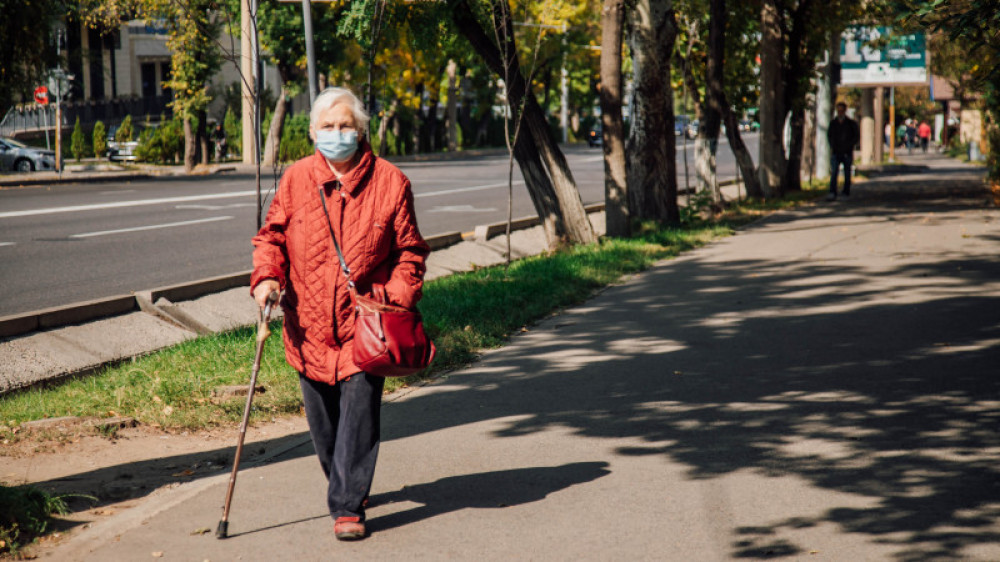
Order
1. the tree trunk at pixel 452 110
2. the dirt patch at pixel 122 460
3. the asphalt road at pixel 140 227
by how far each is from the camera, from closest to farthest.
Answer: the dirt patch at pixel 122 460 < the asphalt road at pixel 140 227 < the tree trunk at pixel 452 110

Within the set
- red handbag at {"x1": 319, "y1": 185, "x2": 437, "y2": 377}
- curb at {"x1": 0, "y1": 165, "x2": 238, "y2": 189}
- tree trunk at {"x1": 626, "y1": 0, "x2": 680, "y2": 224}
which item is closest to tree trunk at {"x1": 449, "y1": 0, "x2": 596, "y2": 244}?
tree trunk at {"x1": 626, "y1": 0, "x2": 680, "y2": 224}

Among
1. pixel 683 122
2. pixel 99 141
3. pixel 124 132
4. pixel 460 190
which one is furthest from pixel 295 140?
pixel 683 122

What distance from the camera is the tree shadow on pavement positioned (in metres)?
5.00

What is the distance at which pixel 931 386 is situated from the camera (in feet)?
23.4

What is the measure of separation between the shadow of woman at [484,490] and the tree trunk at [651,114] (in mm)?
10996

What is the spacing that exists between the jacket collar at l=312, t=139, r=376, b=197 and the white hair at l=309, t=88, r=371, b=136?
92 millimetres

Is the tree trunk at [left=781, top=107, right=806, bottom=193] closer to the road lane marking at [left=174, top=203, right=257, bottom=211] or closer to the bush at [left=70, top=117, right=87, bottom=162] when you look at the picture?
the road lane marking at [left=174, top=203, right=257, bottom=211]

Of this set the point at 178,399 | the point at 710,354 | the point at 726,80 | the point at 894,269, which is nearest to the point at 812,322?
the point at 710,354

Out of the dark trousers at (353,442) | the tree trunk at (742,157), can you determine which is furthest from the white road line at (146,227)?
the dark trousers at (353,442)

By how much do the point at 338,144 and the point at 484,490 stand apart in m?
1.77

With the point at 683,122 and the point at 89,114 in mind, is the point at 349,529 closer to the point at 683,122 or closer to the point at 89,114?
the point at 683,122

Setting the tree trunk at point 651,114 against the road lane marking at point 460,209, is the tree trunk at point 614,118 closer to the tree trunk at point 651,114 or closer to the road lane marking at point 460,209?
the tree trunk at point 651,114

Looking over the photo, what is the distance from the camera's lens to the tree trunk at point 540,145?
1401cm

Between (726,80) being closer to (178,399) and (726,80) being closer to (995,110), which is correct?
(995,110)
